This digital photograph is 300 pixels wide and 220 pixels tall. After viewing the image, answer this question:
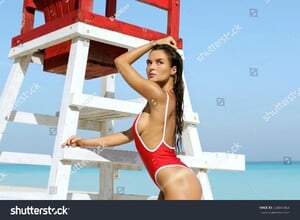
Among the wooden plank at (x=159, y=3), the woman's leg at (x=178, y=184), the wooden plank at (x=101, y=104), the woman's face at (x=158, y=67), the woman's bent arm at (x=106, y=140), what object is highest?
the wooden plank at (x=159, y=3)

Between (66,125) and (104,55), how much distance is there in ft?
4.45

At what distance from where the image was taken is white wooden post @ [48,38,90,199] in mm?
3830

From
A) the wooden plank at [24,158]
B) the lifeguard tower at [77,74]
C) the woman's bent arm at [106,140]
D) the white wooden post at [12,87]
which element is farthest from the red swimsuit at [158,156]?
the wooden plank at [24,158]

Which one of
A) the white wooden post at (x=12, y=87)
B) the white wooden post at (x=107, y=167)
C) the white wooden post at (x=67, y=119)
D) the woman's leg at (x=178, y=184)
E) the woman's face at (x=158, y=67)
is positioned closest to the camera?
the woman's leg at (x=178, y=184)

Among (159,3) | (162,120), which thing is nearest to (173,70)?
(162,120)

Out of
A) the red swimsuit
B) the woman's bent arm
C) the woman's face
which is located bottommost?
the red swimsuit

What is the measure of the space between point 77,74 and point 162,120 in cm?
155

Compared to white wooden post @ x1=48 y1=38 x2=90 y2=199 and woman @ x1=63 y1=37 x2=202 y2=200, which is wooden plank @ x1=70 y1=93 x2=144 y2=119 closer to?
white wooden post @ x1=48 y1=38 x2=90 y2=199

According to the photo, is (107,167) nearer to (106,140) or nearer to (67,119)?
(67,119)

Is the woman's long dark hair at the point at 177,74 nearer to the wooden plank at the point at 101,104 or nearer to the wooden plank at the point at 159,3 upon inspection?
the wooden plank at the point at 101,104

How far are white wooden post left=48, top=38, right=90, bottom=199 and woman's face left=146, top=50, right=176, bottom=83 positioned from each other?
128cm

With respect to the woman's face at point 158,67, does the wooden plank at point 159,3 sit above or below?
above

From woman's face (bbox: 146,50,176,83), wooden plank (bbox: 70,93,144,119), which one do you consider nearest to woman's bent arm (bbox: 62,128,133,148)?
woman's face (bbox: 146,50,176,83)

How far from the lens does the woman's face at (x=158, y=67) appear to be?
Answer: 9.66 ft
